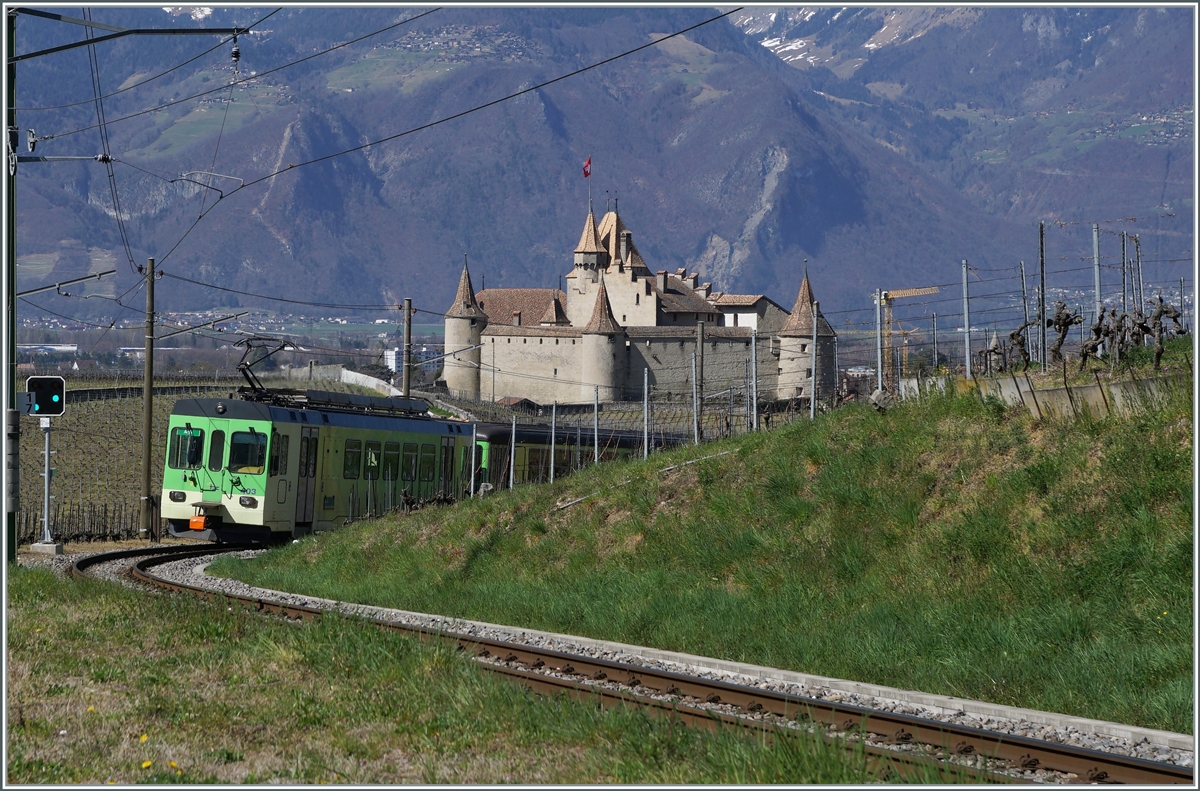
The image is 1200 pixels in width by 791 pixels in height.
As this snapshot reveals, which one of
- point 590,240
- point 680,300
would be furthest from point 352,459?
point 590,240

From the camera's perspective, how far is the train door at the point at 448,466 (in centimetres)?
3553

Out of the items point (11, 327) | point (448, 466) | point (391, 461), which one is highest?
point (11, 327)

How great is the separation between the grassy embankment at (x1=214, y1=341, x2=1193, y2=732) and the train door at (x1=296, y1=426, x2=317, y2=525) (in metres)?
6.52

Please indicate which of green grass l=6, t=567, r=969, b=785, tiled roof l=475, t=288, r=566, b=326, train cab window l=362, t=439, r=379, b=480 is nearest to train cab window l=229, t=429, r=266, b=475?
train cab window l=362, t=439, r=379, b=480

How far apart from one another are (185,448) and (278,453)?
2.29 m

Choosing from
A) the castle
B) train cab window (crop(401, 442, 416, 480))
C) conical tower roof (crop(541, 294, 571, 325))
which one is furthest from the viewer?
conical tower roof (crop(541, 294, 571, 325))

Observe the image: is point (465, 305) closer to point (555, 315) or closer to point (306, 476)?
point (555, 315)

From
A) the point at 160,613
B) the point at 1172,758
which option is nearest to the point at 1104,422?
the point at 1172,758

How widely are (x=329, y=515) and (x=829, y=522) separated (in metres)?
Answer: 16.3

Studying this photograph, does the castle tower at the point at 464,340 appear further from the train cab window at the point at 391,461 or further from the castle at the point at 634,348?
the train cab window at the point at 391,461

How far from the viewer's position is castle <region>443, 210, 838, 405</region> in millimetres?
126625

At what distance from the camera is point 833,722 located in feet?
34.8

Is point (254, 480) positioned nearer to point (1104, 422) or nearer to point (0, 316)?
point (0, 316)

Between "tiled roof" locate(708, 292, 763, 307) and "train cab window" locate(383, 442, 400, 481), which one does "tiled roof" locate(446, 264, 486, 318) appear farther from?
"train cab window" locate(383, 442, 400, 481)
